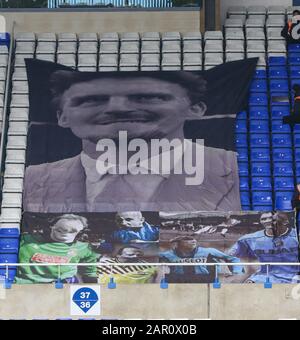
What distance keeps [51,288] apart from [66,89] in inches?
288

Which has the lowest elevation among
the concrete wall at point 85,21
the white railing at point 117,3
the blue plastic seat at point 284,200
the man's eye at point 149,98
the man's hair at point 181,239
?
the man's hair at point 181,239

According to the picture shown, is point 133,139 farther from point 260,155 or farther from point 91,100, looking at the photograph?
point 260,155

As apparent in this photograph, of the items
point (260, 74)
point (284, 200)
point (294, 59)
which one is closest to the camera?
point (284, 200)

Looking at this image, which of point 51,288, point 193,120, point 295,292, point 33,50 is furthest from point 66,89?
point 295,292

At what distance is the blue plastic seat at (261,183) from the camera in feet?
61.7

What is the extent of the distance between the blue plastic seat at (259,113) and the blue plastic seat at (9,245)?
245 inches

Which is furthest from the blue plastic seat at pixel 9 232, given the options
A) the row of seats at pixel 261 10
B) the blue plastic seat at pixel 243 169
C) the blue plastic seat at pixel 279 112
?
the row of seats at pixel 261 10

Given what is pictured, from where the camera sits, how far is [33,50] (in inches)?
838

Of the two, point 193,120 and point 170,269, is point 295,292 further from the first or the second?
Answer: point 193,120

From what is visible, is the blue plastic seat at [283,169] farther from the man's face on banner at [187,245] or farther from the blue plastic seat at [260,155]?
the man's face on banner at [187,245]

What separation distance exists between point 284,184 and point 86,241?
455 centimetres

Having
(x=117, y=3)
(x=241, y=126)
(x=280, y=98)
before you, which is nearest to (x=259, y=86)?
(x=280, y=98)

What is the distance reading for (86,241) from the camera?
1773cm
